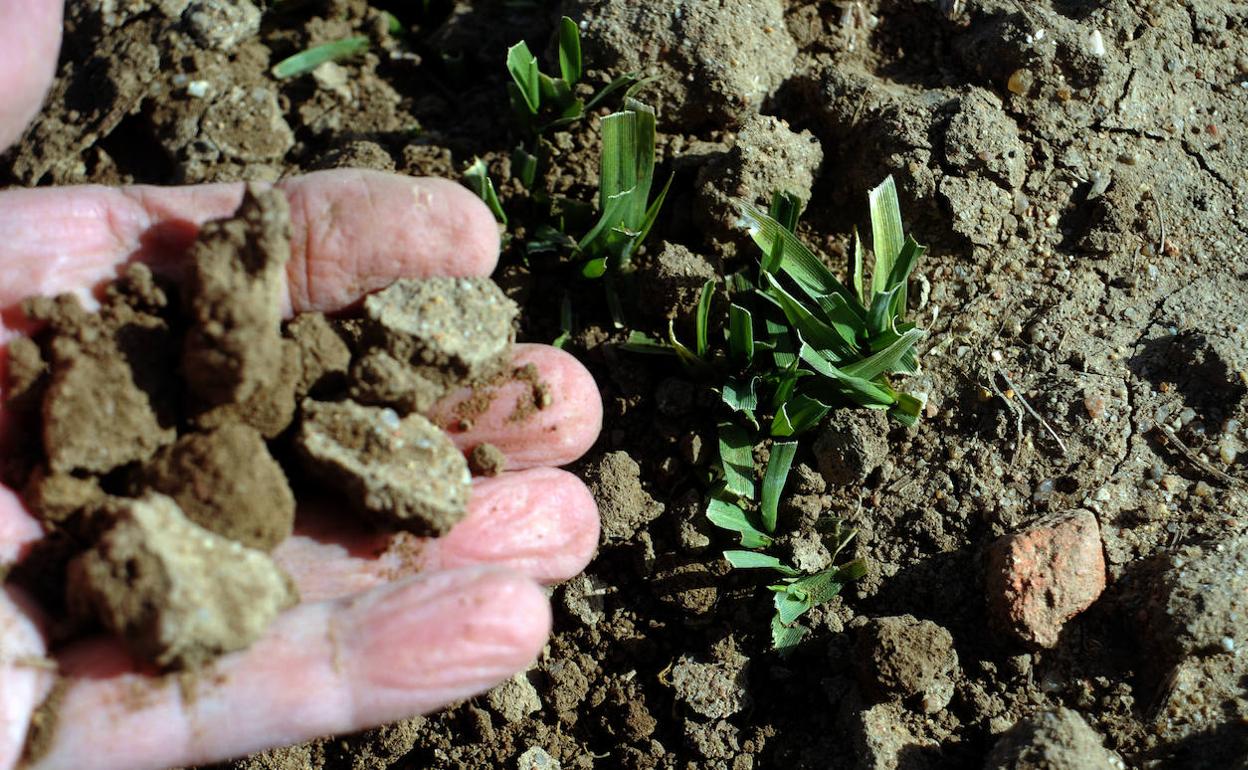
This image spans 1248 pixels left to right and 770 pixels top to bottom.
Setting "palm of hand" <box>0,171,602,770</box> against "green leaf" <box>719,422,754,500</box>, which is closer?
"palm of hand" <box>0,171,602,770</box>

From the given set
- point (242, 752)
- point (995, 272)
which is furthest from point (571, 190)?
point (242, 752)

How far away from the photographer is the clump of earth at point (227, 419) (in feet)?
7.00

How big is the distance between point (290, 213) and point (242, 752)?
1253mm

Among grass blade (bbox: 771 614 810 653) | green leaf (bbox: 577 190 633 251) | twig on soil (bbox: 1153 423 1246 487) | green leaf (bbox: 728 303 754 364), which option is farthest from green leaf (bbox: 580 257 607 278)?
twig on soil (bbox: 1153 423 1246 487)

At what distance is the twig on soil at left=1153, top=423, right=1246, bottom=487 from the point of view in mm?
2674

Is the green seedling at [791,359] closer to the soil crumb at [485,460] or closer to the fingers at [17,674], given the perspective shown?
the soil crumb at [485,460]

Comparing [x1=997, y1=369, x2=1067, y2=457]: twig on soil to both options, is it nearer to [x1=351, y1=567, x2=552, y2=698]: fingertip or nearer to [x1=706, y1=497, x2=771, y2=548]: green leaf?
[x1=706, y1=497, x2=771, y2=548]: green leaf

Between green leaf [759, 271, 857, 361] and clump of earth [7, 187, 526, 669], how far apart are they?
74cm

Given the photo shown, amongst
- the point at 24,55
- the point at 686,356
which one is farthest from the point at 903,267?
the point at 24,55

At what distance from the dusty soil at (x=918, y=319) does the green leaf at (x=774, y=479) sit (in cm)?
9

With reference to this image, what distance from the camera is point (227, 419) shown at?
2.34m

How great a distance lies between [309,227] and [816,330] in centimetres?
132

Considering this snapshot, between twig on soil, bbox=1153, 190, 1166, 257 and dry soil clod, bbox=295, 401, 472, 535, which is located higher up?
twig on soil, bbox=1153, 190, 1166, 257

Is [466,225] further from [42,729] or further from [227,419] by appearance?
[42,729]
